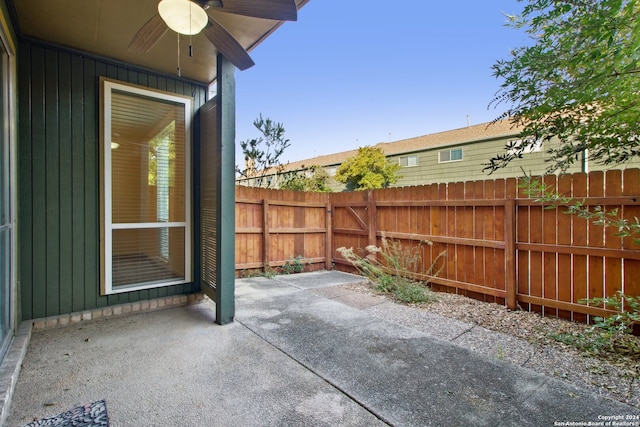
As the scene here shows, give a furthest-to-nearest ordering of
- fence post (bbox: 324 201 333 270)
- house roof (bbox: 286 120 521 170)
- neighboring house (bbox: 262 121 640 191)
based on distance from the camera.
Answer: house roof (bbox: 286 120 521 170), neighboring house (bbox: 262 121 640 191), fence post (bbox: 324 201 333 270)

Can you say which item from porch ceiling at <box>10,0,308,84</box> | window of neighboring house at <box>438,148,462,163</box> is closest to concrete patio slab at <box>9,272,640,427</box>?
porch ceiling at <box>10,0,308,84</box>

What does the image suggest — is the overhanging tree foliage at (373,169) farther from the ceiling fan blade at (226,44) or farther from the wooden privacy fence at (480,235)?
the ceiling fan blade at (226,44)

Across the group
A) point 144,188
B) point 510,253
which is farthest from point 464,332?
point 144,188

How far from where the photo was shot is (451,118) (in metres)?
11.4

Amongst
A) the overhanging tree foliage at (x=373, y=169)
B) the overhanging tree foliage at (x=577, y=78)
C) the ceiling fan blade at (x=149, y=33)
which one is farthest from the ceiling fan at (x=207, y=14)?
the overhanging tree foliage at (x=373, y=169)

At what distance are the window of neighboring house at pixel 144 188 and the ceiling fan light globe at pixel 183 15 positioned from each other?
171cm

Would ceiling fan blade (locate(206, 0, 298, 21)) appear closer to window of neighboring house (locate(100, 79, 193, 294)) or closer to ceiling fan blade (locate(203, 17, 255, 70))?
ceiling fan blade (locate(203, 17, 255, 70))

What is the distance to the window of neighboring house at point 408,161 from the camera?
481 inches

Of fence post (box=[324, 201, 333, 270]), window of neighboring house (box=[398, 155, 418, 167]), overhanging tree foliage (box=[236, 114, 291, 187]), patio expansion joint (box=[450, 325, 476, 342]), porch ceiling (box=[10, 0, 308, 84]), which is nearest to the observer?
porch ceiling (box=[10, 0, 308, 84])

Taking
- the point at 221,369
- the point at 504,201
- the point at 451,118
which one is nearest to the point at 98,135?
the point at 221,369

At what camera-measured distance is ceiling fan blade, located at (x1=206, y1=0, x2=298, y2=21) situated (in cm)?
200

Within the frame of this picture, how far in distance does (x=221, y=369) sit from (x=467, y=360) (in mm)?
1909

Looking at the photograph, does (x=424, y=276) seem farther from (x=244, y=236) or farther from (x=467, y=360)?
(x=244, y=236)

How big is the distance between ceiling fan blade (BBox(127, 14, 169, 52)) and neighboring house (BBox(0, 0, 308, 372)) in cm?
2
